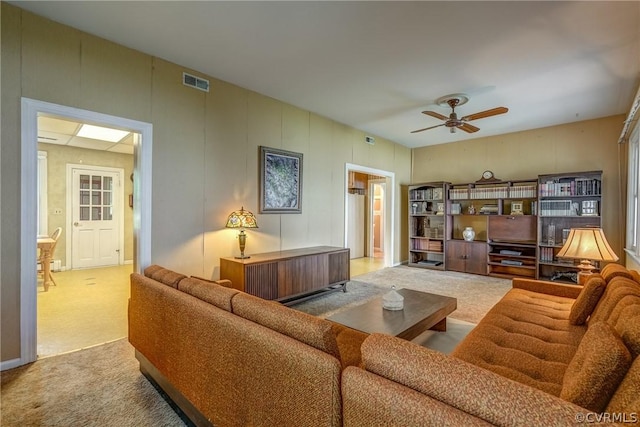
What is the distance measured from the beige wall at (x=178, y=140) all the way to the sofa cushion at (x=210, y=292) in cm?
155

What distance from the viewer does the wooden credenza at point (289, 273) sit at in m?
3.42

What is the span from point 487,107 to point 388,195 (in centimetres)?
290

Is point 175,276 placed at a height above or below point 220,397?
above

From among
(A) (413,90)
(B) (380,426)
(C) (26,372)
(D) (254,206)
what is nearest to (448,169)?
(A) (413,90)

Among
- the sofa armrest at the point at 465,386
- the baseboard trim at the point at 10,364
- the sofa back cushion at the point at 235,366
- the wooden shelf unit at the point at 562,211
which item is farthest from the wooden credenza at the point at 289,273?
the wooden shelf unit at the point at 562,211

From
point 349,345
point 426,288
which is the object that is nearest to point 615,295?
point 349,345

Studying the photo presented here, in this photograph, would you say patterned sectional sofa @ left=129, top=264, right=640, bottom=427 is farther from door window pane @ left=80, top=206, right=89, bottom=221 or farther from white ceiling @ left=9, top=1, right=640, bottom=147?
door window pane @ left=80, top=206, right=89, bottom=221

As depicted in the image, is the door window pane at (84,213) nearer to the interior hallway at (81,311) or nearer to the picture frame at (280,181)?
the interior hallway at (81,311)

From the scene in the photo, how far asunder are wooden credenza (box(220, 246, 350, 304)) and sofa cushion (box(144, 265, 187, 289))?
3.59 ft

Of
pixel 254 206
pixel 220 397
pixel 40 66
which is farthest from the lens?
pixel 254 206

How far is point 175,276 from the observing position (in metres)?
2.10

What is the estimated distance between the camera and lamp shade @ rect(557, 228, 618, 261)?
8.91 ft

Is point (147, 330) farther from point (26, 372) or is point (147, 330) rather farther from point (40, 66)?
point (40, 66)

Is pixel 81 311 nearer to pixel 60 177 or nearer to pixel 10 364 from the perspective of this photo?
pixel 10 364
